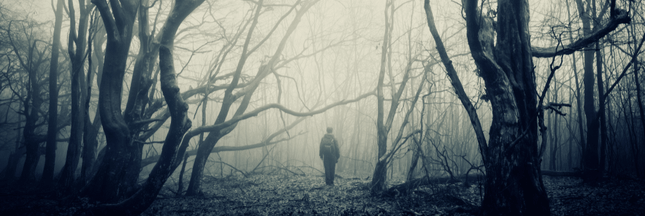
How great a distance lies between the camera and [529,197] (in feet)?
8.44

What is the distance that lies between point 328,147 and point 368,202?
3693mm

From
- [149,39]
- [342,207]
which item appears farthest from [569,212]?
[149,39]

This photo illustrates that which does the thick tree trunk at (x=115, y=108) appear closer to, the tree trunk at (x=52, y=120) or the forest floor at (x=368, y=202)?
the forest floor at (x=368, y=202)

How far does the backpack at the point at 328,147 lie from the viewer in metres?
8.99

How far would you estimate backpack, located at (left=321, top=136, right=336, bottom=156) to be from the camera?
29.5 feet

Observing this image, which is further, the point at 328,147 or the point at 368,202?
the point at 328,147

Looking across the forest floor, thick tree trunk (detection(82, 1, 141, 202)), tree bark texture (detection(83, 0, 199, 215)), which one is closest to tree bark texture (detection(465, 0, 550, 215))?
the forest floor

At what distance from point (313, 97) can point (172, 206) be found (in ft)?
44.4

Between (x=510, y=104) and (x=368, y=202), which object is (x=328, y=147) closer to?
(x=368, y=202)

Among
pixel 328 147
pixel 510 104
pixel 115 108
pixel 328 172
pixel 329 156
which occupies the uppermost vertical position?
pixel 510 104

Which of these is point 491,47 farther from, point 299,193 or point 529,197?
point 299,193

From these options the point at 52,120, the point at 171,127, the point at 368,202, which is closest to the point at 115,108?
the point at 171,127

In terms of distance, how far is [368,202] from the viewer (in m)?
5.43

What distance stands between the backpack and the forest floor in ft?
6.86
